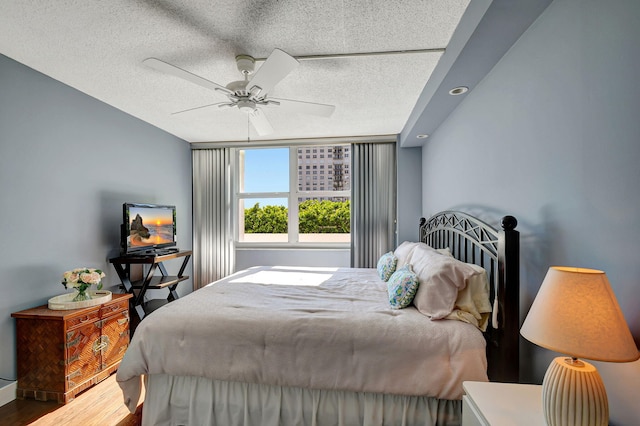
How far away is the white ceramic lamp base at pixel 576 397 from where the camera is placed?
2.87 feet

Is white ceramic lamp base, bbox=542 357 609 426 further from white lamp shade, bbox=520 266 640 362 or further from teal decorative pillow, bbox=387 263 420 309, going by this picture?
teal decorative pillow, bbox=387 263 420 309

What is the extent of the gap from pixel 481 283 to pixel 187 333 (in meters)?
1.71

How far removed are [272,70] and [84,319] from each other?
2.26 m

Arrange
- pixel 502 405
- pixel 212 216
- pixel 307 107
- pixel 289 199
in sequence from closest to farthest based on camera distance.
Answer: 1. pixel 502 405
2. pixel 307 107
3. pixel 212 216
4. pixel 289 199

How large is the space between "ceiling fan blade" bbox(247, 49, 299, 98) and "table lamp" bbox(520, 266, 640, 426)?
62.1 inches

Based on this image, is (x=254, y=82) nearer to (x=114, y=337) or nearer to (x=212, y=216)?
(x=114, y=337)

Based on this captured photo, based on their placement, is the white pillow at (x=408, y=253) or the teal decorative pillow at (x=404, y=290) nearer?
the teal decorative pillow at (x=404, y=290)

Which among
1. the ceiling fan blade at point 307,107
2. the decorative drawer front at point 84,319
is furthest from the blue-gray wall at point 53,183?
the ceiling fan blade at point 307,107

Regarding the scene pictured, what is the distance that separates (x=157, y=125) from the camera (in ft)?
12.3

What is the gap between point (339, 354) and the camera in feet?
5.23

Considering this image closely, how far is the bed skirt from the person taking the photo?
158 cm

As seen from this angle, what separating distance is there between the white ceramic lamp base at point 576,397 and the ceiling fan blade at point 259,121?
7.63 ft

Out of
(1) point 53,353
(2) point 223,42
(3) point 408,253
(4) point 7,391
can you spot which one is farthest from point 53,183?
(3) point 408,253

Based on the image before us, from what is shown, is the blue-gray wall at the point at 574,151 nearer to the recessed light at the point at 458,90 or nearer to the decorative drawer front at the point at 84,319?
the recessed light at the point at 458,90
